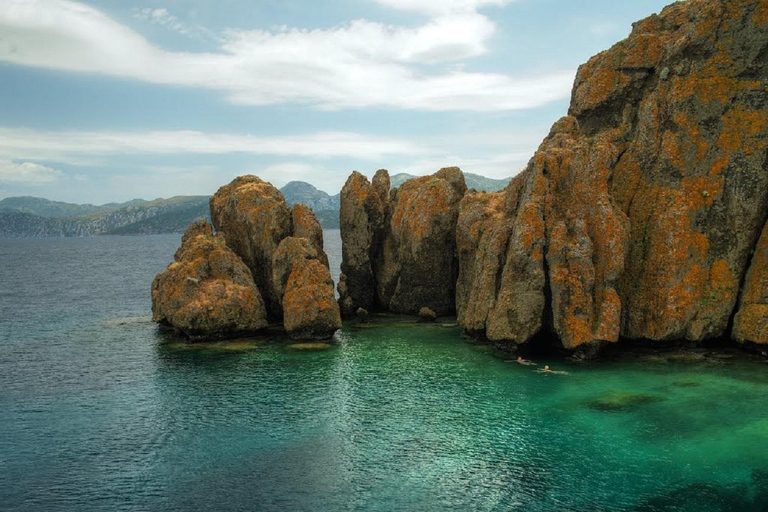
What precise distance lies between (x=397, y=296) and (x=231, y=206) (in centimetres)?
2468

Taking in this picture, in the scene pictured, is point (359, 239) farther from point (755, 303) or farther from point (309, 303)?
point (755, 303)

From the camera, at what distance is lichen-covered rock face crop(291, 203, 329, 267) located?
219ft

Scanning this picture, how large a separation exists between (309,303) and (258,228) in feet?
48.9

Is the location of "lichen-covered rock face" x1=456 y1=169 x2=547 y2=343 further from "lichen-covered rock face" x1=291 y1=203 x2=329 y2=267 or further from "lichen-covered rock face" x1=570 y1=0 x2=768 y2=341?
"lichen-covered rock face" x1=291 y1=203 x2=329 y2=267

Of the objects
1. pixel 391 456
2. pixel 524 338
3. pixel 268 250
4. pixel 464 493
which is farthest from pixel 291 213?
pixel 464 493

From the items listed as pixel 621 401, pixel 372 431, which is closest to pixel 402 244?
pixel 621 401

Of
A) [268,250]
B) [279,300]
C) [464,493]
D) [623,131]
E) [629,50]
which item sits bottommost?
[464,493]

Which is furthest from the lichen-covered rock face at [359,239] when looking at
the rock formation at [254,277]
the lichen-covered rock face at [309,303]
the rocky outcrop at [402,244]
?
the lichen-covered rock face at [309,303]

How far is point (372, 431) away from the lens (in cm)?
3362

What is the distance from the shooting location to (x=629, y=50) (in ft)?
182

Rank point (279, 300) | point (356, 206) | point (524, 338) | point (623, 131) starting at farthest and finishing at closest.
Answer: point (356, 206), point (279, 300), point (623, 131), point (524, 338)

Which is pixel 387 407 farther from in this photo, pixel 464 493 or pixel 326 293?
pixel 326 293

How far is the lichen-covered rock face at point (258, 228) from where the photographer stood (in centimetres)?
6650

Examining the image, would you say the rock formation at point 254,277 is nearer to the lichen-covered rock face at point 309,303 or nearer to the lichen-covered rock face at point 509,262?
the lichen-covered rock face at point 309,303
